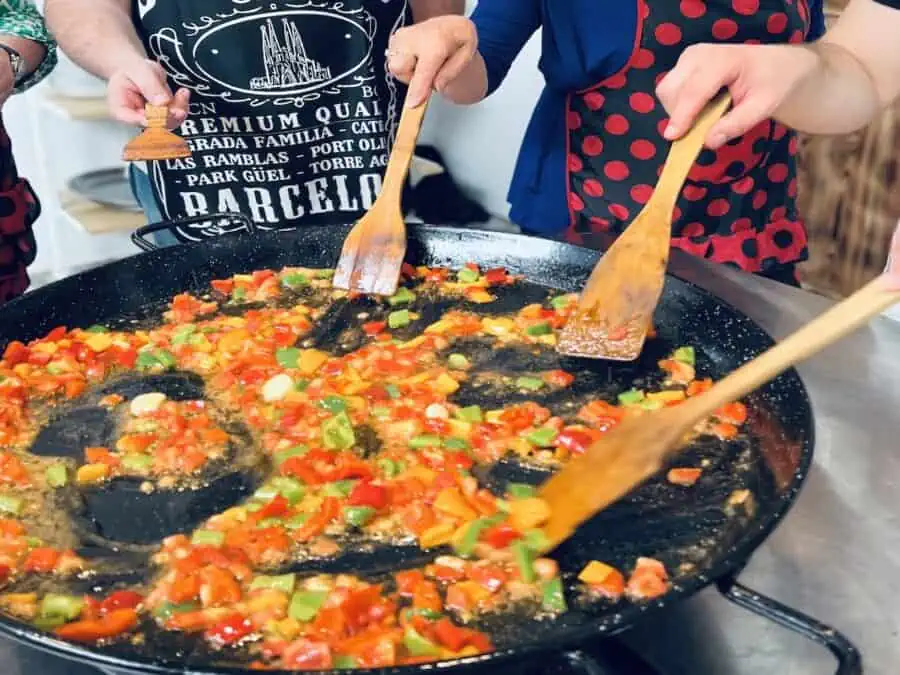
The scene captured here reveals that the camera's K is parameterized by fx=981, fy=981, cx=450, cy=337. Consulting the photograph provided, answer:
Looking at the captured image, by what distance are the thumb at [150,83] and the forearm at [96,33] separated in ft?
0.19

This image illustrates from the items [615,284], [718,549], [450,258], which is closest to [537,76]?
[450,258]

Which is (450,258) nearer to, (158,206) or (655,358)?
(655,358)

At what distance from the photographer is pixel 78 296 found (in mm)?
1546

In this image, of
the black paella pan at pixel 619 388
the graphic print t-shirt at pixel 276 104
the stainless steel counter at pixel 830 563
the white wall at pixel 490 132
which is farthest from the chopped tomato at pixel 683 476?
the white wall at pixel 490 132

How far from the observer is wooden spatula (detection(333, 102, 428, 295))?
155 centimetres

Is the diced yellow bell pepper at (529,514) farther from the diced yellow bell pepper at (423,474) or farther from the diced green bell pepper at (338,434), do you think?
the diced green bell pepper at (338,434)

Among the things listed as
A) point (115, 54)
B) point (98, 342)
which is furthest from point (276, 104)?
point (98, 342)

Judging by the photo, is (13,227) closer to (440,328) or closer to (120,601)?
(440,328)

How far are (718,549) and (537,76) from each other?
2.39 meters

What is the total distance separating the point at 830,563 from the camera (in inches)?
43.0

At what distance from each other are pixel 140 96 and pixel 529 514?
97 centimetres

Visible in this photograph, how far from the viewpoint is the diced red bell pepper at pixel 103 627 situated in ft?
2.90

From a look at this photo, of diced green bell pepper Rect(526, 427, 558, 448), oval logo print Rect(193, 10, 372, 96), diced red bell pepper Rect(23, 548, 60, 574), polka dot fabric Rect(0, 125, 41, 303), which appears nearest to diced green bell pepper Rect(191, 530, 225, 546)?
diced red bell pepper Rect(23, 548, 60, 574)

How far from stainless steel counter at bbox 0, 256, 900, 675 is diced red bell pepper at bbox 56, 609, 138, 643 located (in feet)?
0.29
